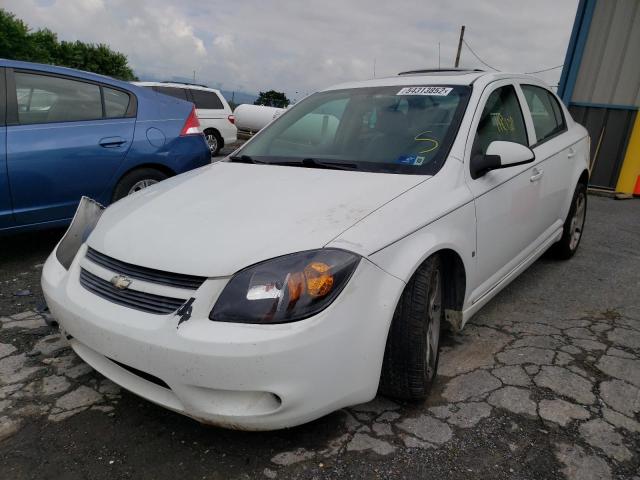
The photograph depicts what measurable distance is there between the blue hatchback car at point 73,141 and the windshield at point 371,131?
4.73 ft

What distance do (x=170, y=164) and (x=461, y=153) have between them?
2751 millimetres

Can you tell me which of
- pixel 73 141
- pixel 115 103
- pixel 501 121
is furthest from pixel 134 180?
pixel 501 121

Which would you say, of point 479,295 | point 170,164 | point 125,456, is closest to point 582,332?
point 479,295

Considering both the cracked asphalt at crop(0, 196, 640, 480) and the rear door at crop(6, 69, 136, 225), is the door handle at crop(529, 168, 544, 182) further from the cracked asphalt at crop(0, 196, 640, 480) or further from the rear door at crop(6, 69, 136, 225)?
the rear door at crop(6, 69, 136, 225)

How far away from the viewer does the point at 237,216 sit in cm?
209

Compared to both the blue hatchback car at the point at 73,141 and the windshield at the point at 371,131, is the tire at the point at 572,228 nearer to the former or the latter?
the windshield at the point at 371,131

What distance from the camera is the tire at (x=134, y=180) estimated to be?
13.5ft

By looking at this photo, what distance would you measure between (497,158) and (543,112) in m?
1.50

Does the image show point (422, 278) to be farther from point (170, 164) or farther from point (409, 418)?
point (170, 164)

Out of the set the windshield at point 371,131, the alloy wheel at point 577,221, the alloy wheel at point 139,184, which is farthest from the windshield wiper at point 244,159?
the alloy wheel at point 577,221

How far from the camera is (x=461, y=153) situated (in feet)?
8.22

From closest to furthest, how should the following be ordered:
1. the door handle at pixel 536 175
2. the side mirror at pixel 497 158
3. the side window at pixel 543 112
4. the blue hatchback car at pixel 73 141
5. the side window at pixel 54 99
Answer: the side mirror at pixel 497 158 → the door handle at pixel 536 175 → the side window at pixel 543 112 → the blue hatchback car at pixel 73 141 → the side window at pixel 54 99

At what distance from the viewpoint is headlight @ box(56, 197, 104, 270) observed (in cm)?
242

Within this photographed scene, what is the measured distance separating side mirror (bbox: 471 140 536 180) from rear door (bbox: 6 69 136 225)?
2.85 m
